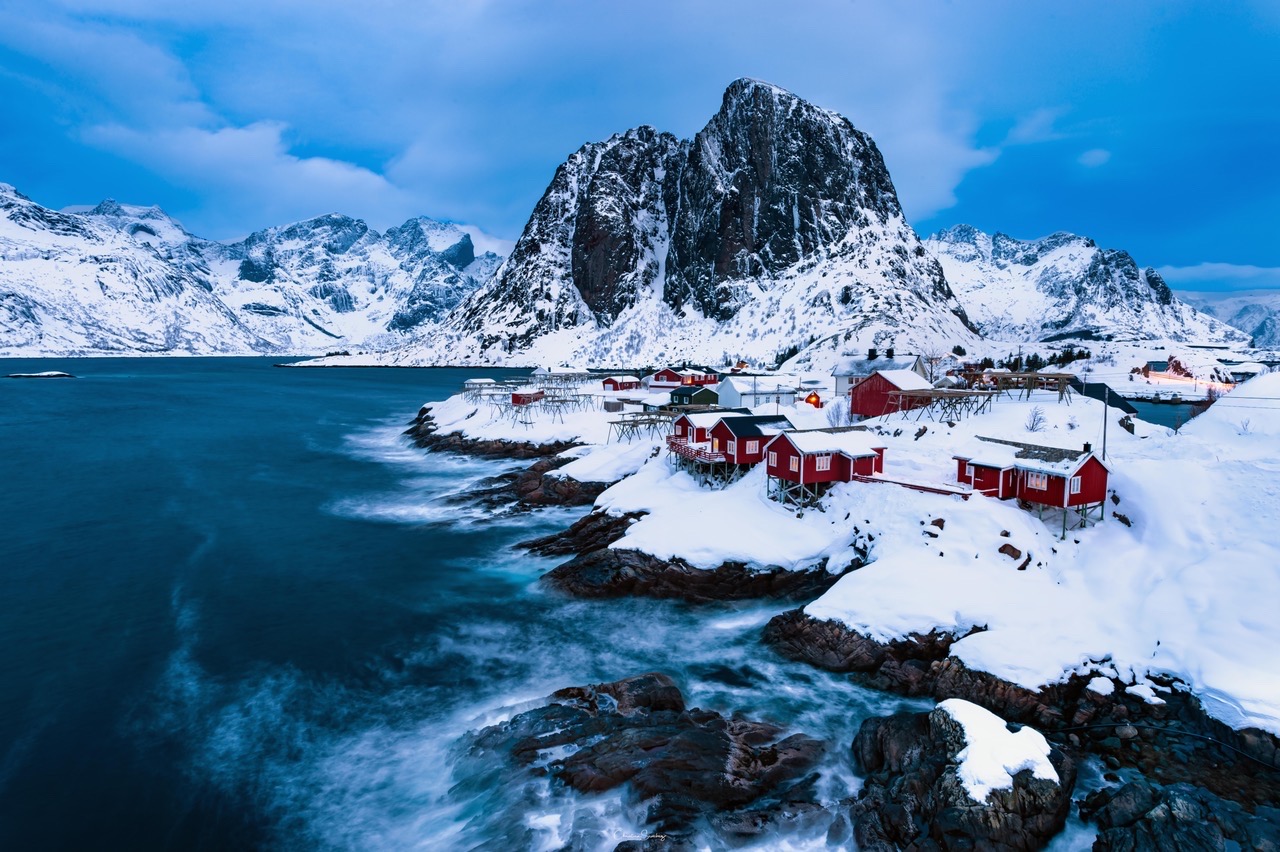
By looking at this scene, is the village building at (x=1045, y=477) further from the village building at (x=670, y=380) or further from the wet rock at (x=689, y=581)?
the village building at (x=670, y=380)

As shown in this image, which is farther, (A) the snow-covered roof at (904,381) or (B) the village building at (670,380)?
(B) the village building at (670,380)

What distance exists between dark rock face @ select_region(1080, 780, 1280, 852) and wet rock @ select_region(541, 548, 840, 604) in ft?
52.5

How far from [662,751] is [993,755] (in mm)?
8765

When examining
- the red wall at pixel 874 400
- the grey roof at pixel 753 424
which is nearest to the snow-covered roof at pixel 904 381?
the red wall at pixel 874 400

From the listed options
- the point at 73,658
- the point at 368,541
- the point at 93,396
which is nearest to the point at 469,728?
the point at 73,658

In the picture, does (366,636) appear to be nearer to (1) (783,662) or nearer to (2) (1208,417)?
(1) (783,662)

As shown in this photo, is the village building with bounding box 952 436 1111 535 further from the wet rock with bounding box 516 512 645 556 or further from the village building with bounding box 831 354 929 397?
the village building with bounding box 831 354 929 397

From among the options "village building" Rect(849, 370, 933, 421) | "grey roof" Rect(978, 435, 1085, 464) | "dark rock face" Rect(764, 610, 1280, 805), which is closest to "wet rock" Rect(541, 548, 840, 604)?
"dark rock face" Rect(764, 610, 1280, 805)

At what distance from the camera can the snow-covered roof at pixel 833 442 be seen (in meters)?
37.4

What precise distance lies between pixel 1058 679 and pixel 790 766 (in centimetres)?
1096

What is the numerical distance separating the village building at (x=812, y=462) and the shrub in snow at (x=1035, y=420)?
45.8 ft

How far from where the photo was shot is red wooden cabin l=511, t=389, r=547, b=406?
7738 cm

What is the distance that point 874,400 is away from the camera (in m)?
59.4

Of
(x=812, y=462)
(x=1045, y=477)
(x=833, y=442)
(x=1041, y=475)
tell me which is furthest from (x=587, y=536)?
(x=1045, y=477)
